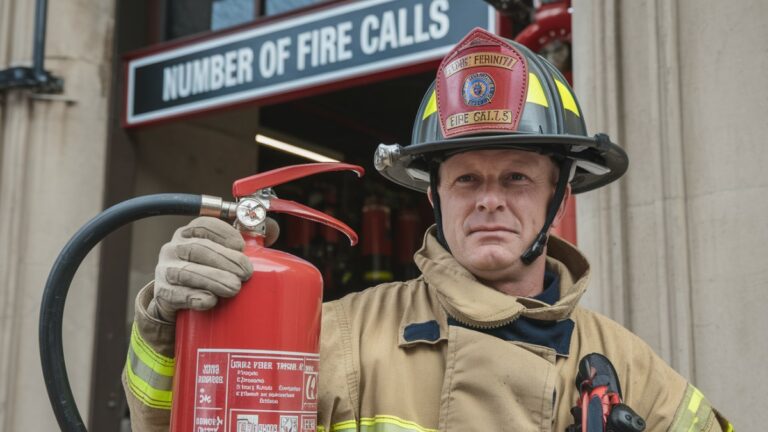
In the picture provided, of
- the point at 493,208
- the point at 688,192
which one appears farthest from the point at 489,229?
→ the point at 688,192

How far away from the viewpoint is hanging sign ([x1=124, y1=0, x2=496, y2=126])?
4188mm

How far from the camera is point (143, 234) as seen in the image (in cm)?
582

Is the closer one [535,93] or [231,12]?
[535,93]

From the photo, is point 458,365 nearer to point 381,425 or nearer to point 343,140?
point 381,425

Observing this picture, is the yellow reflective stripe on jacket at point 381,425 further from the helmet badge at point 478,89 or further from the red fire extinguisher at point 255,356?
the helmet badge at point 478,89

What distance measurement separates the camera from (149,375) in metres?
1.73

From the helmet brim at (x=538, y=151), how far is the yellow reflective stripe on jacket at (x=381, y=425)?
597mm

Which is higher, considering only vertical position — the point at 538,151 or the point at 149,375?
the point at 538,151

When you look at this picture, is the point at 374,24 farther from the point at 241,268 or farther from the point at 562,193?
the point at 241,268

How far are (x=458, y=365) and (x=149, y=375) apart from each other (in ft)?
1.99

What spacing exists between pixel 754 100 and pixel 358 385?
199 centimetres

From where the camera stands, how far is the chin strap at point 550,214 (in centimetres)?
198

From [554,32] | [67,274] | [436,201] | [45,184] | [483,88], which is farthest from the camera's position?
[45,184]

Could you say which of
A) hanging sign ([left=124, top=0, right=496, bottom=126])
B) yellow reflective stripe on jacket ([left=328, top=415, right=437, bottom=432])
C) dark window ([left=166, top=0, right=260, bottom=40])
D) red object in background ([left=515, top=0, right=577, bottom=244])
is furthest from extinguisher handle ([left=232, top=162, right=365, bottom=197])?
dark window ([left=166, top=0, right=260, bottom=40])
